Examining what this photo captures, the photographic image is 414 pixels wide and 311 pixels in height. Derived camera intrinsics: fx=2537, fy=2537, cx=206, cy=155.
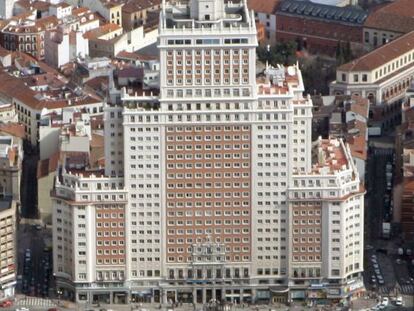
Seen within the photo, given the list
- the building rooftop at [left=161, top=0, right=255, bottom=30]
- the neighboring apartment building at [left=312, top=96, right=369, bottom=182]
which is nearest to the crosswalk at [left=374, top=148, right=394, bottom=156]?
the neighboring apartment building at [left=312, top=96, right=369, bottom=182]

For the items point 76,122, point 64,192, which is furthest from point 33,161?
point 64,192

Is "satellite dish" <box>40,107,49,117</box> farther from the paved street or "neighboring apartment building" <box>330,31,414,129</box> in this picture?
"neighboring apartment building" <box>330,31,414,129</box>

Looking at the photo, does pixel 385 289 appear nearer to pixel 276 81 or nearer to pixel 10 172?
pixel 276 81

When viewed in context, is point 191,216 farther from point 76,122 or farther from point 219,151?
point 76,122

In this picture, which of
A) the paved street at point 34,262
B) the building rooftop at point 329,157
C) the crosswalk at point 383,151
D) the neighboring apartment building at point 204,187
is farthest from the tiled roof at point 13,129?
the building rooftop at point 329,157

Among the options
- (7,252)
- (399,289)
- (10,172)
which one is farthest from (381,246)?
(10,172)

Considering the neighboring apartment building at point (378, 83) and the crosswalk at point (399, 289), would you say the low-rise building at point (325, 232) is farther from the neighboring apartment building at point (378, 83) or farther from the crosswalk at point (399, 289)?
the neighboring apartment building at point (378, 83)

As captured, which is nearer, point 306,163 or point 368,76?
point 306,163
